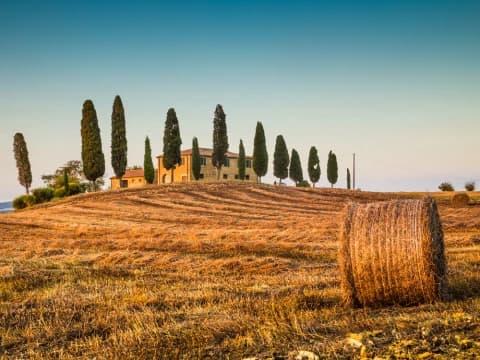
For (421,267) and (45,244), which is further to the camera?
(45,244)

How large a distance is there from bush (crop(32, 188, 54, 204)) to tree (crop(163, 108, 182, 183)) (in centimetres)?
1299

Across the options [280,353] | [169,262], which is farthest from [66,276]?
[280,353]

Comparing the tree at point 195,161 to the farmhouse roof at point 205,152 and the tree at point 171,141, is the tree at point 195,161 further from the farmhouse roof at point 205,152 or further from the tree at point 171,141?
the tree at point 171,141

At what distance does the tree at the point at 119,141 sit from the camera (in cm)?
5288

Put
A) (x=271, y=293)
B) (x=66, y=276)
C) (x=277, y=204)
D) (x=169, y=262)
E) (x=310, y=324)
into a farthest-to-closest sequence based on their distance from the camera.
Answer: (x=277, y=204) → (x=169, y=262) → (x=66, y=276) → (x=271, y=293) → (x=310, y=324)

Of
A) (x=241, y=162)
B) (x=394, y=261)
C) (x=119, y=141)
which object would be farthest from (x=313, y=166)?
(x=394, y=261)

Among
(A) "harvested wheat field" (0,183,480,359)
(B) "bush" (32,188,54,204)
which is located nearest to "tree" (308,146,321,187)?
(B) "bush" (32,188,54,204)

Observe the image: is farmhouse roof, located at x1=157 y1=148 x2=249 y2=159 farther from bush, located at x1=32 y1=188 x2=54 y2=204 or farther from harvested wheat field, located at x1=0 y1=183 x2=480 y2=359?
harvested wheat field, located at x1=0 y1=183 x2=480 y2=359

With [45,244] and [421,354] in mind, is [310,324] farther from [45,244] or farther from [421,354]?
[45,244]

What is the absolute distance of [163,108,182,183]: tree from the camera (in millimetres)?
58219

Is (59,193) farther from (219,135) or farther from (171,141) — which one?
(219,135)

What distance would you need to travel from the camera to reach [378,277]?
7871 mm

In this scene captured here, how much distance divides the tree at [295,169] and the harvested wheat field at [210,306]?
51508 millimetres

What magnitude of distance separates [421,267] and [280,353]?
130 inches
